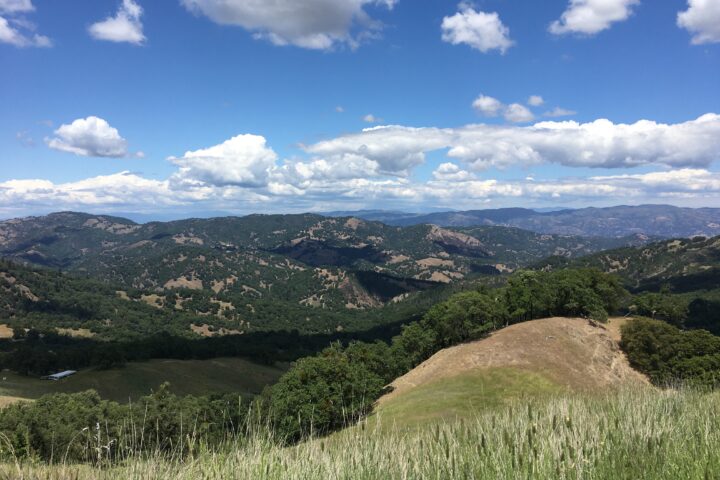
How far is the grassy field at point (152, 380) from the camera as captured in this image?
89238 millimetres

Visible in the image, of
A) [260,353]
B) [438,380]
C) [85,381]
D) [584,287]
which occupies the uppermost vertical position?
[584,287]

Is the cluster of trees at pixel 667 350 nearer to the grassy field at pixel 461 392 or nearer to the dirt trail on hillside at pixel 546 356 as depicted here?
the dirt trail on hillside at pixel 546 356

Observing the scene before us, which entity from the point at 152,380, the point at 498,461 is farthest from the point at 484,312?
the point at 152,380

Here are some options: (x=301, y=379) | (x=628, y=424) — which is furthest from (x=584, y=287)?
(x=628, y=424)

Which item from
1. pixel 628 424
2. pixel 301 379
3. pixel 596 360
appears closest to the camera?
pixel 628 424

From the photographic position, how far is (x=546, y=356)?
184 feet

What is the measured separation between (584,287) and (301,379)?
5392cm

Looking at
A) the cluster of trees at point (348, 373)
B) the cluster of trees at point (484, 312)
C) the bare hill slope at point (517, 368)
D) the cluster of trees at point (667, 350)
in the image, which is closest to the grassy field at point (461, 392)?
the bare hill slope at point (517, 368)

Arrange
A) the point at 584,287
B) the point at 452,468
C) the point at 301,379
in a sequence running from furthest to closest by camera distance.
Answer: the point at 584,287 < the point at 301,379 < the point at 452,468

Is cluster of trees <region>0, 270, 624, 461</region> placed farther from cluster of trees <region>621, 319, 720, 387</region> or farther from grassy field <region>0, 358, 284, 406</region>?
grassy field <region>0, 358, 284, 406</region>

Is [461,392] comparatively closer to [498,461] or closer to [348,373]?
[348,373]

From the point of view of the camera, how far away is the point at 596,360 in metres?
58.0

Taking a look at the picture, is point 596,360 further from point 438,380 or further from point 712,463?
point 712,463

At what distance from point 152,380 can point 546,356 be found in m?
93.5
